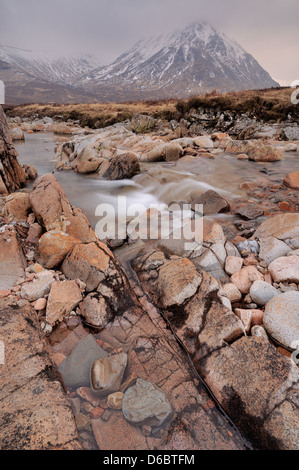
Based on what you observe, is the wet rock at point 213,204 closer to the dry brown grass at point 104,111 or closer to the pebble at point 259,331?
the pebble at point 259,331

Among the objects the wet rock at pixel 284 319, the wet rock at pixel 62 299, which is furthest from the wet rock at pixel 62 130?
the wet rock at pixel 284 319

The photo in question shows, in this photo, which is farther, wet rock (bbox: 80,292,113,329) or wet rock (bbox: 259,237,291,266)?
wet rock (bbox: 259,237,291,266)

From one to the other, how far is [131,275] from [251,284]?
6.41ft

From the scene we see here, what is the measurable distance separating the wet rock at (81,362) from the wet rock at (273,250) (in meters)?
3.10

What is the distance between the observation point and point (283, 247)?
421cm

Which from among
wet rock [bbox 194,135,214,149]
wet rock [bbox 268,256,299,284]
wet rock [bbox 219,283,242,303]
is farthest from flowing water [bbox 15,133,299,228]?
wet rock [bbox 268,256,299,284]

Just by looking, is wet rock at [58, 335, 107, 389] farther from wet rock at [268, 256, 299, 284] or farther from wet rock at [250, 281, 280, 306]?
wet rock at [268, 256, 299, 284]

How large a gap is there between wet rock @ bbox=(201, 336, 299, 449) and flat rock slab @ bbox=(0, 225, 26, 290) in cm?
294

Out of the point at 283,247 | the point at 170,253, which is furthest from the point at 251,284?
the point at 170,253

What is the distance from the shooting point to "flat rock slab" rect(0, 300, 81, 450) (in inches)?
75.4

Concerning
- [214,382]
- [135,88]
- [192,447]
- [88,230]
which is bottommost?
[192,447]

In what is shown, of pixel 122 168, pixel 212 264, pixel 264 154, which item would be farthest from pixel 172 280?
pixel 264 154

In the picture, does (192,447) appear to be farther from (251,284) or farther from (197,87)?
(197,87)

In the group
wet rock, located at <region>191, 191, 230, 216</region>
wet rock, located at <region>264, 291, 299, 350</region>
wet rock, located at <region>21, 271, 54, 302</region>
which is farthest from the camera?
wet rock, located at <region>191, 191, 230, 216</region>
